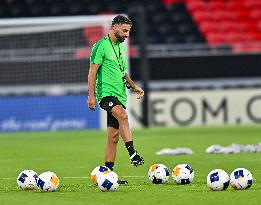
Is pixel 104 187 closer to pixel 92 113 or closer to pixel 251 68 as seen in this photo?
pixel 92 113

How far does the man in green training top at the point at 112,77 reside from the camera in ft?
38.2

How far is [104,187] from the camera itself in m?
10.2

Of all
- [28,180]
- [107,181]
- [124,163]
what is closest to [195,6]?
[124,163]

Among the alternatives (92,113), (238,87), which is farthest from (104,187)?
(238,87)

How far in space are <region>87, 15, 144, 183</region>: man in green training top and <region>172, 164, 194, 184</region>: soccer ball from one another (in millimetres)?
973

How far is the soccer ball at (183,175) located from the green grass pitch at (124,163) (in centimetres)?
8

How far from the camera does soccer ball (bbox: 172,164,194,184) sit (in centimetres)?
1083

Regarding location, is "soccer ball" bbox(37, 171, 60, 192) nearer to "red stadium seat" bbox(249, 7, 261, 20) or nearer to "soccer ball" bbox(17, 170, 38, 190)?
"soccer ball" bbox(17, 170, 38, 190)

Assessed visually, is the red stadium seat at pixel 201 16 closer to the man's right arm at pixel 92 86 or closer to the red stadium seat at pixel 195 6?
the red stadium seat at pixel 195 6

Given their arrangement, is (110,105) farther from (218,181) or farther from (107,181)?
(218,181)

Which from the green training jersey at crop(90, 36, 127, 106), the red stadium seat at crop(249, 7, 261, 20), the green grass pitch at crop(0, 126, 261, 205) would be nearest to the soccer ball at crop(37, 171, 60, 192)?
the green grass pitch at crop(0, 126, 261, 205)

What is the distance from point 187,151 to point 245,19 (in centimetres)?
1594

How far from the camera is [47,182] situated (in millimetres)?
10227

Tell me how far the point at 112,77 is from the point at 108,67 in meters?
0.13
